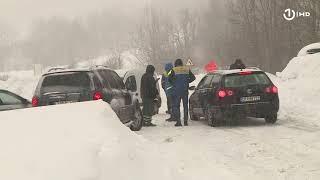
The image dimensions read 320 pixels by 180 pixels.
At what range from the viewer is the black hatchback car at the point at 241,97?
14.5 meters

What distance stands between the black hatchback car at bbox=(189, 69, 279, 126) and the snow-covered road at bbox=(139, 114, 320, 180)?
1.10 feet

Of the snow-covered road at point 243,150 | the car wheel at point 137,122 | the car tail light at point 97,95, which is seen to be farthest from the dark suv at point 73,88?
the car wheel at point 137,122

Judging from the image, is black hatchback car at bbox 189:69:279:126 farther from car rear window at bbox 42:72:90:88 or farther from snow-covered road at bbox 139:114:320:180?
car rear window at bbox 42:72:90:88

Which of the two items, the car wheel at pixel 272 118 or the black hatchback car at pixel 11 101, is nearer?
the black hatchback car at pixel 11 101

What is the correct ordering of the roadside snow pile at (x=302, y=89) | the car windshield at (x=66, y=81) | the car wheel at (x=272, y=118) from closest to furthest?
the car windshield at (x=66, y=81) < the car wheel at (x=272, y=118) < the roadside snow pile at (x=302, y=89)

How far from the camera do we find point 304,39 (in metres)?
43.8

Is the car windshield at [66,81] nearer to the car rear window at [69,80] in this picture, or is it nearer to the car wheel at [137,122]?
the car rear window at [69,80]

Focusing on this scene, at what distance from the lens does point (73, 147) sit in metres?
4.98

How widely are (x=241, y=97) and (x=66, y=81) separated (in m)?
4.56

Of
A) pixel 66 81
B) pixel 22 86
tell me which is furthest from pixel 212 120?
pixel 22 86

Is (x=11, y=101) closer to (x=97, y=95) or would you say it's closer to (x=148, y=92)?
(x=97, y=95)

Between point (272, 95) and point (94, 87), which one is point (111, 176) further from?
point (272, 95)

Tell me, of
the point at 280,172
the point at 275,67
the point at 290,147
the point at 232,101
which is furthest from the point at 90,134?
the point at 275,67

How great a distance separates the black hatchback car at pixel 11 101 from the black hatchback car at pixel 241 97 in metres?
4.75
